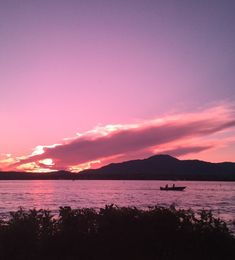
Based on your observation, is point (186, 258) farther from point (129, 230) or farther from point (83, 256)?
point (83, 256)

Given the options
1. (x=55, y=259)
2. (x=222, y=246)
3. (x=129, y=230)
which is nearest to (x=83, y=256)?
(x=55, y=259)

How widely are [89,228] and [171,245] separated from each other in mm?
2790

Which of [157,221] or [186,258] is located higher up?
[157,221]

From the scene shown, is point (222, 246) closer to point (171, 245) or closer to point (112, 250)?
point (171, 245)

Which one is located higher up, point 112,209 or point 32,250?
point 112,209

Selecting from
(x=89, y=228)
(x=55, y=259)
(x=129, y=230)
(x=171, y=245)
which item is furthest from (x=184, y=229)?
(x=55, y=259)

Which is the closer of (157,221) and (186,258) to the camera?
(186,258)

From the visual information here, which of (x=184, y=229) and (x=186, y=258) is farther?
(x=184, y=229)

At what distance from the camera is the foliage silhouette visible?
14.1 meters

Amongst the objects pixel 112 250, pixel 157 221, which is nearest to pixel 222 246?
pixel 157 221

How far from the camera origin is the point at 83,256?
14.1 m

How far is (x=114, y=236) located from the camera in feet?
48.6

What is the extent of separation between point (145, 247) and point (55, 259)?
290 centimetres

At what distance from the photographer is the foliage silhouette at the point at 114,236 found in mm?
14094
